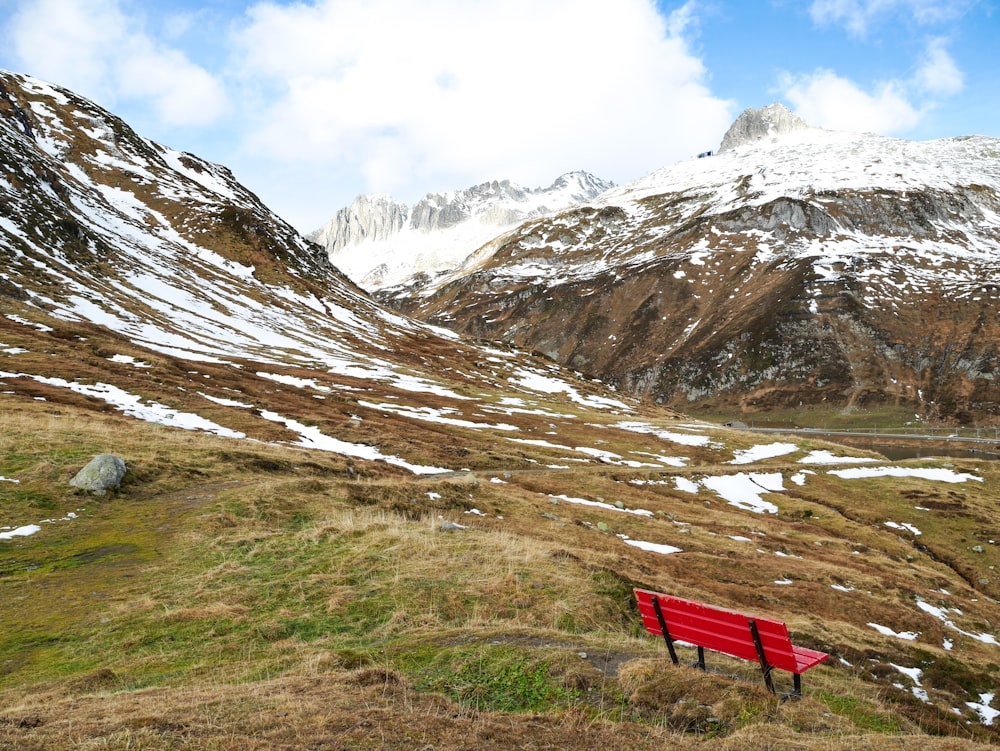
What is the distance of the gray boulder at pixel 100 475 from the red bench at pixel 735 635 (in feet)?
61.1

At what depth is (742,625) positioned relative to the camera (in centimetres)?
1056

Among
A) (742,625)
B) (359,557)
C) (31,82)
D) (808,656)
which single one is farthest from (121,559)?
(31,82)

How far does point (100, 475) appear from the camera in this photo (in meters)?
20.4

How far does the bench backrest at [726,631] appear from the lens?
10.3m

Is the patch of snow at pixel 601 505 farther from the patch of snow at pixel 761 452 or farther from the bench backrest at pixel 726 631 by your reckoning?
the patch of snow at pixel 761 452

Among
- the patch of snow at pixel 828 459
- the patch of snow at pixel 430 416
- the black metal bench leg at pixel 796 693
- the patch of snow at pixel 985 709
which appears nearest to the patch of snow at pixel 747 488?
the patch of snow at pixel 828 459

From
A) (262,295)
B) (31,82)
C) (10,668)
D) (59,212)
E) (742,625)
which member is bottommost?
(10,668)

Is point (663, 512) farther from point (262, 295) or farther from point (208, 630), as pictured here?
point (262, 295)

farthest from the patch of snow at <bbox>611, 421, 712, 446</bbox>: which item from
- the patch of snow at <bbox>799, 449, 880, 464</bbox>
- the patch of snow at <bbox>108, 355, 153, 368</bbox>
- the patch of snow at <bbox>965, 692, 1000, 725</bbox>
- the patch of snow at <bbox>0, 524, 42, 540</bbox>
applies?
the patch of snow at <bbox>0, 524, 42, 540</bbox>

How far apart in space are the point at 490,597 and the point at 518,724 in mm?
6354

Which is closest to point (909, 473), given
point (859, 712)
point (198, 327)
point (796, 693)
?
point (859, 712)

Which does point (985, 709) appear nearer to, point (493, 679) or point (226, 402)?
point (493, 679)

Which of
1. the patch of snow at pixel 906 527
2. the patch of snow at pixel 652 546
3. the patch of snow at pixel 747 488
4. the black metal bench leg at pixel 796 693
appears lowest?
the patch of snow at pixel 906 527

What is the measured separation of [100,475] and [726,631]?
66.7 ft
